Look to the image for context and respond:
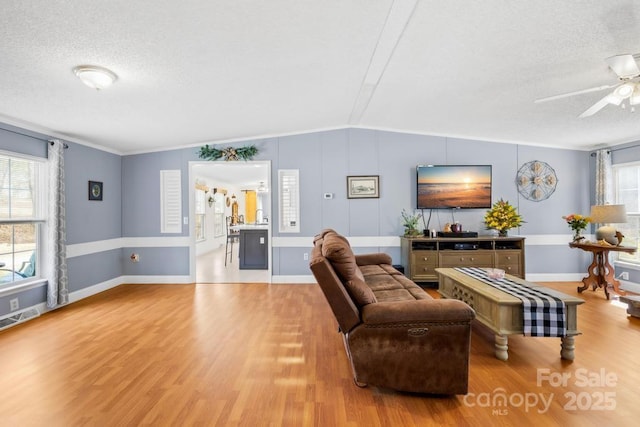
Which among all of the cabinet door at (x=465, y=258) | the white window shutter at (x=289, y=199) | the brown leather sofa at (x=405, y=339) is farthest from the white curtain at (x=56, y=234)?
the cabinet door at (x=465, y=258)

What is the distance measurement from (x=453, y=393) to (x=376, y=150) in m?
4.14

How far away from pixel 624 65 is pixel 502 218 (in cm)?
311

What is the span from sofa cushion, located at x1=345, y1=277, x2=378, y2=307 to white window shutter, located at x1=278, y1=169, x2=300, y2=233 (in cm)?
333

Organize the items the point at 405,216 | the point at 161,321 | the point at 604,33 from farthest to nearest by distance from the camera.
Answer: the point at 405,216
the point at 161,321
the point at 604,33

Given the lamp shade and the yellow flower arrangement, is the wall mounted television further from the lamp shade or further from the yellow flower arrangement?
the lamp shade

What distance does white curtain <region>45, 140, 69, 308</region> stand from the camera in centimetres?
401

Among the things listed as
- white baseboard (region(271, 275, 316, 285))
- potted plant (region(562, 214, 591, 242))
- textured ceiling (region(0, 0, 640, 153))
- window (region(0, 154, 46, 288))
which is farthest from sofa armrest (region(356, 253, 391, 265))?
window (region(0, 154, 46, 288))

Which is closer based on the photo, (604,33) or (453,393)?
(453,393)

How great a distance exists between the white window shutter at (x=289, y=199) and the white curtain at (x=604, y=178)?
518 cm

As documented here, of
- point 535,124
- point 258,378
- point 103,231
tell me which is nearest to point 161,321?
point 258,378

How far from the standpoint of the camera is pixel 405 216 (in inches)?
213

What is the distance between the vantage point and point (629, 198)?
493cm

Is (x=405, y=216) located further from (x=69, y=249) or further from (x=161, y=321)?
(x=69, y=249)

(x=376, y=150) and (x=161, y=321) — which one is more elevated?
(x=376, y=150)
